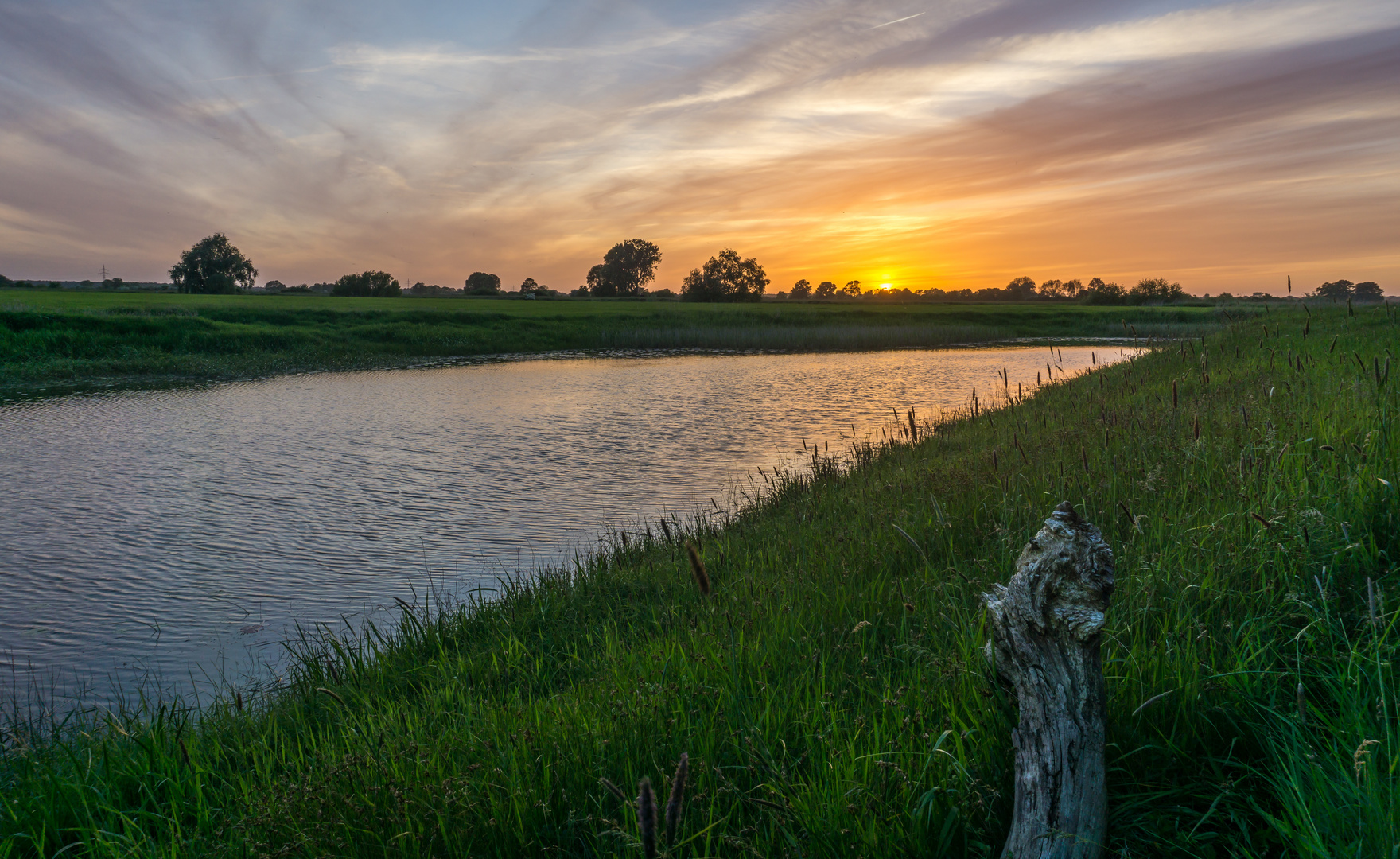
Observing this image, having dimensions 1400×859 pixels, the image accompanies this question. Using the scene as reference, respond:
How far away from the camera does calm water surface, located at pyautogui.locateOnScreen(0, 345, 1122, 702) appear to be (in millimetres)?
6996

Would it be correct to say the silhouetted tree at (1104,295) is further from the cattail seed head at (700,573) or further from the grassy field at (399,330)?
the cattail seed head at (700,573)

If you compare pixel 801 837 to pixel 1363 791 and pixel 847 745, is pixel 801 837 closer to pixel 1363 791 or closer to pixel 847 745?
pixel 847 745

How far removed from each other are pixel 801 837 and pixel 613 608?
369 centimetres

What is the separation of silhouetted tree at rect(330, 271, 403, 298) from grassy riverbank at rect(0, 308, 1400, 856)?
104169mm

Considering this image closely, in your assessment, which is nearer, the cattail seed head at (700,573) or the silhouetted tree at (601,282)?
the cattail seed head at (700,573)

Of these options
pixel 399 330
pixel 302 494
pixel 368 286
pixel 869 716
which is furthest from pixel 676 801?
pixel 368 286

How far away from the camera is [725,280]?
110750 mm

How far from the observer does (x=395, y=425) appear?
60.7 ft

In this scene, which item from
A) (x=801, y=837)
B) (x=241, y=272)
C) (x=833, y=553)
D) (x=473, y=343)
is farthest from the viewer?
(x=241, y=272)

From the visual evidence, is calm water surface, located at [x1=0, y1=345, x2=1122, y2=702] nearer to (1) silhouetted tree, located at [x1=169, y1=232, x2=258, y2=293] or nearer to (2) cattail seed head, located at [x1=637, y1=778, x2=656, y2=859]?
(2) cattail seed head, located at [x1=637, y1=778, x2=656, y2=859]

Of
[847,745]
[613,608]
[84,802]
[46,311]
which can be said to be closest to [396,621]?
[613,608]

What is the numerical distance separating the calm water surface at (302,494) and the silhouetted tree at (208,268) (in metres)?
92.5

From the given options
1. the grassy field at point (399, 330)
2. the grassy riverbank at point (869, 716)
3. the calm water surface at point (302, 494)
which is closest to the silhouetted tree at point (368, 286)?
the grassy field at point (399, 330)

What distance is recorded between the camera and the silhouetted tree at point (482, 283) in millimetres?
126500
